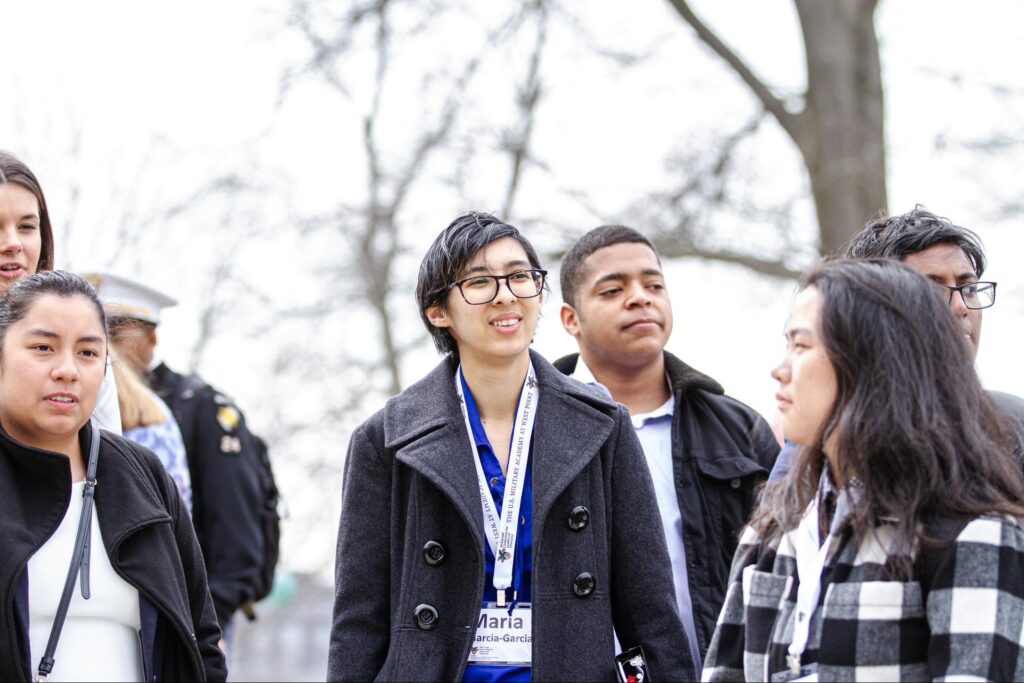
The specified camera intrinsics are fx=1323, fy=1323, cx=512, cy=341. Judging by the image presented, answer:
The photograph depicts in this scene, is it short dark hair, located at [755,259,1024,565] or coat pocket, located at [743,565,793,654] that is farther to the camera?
coat pocket, located at [743,565,793,654]

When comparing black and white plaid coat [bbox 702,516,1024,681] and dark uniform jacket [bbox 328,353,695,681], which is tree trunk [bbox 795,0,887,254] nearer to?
dark uniform jacket [bbox 328,353,695,681]

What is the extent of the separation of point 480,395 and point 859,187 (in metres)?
8.27

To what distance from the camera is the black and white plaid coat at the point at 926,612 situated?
2.75 meters

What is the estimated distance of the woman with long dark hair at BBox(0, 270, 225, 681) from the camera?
145 inches

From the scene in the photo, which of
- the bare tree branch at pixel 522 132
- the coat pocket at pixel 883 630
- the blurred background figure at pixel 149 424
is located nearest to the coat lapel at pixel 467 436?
the coat pocket at pixel 883 630

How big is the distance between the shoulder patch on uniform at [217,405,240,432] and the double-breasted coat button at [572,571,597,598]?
3.42 meters

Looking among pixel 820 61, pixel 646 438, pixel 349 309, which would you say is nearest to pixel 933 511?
pixel 646 438

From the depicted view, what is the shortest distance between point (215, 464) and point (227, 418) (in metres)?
0.29

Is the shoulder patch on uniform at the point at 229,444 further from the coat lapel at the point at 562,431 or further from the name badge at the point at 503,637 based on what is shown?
the name badge at the point at 503,637

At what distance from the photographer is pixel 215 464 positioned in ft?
22.3

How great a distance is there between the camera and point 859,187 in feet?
38.6

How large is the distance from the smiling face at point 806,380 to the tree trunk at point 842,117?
344 inches

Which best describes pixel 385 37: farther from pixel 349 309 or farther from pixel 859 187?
pixel 349 309

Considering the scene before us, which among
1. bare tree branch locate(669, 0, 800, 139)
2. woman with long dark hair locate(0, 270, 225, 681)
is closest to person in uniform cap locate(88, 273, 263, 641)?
woman with long dark hair locate(0, 270, 225, 681)
